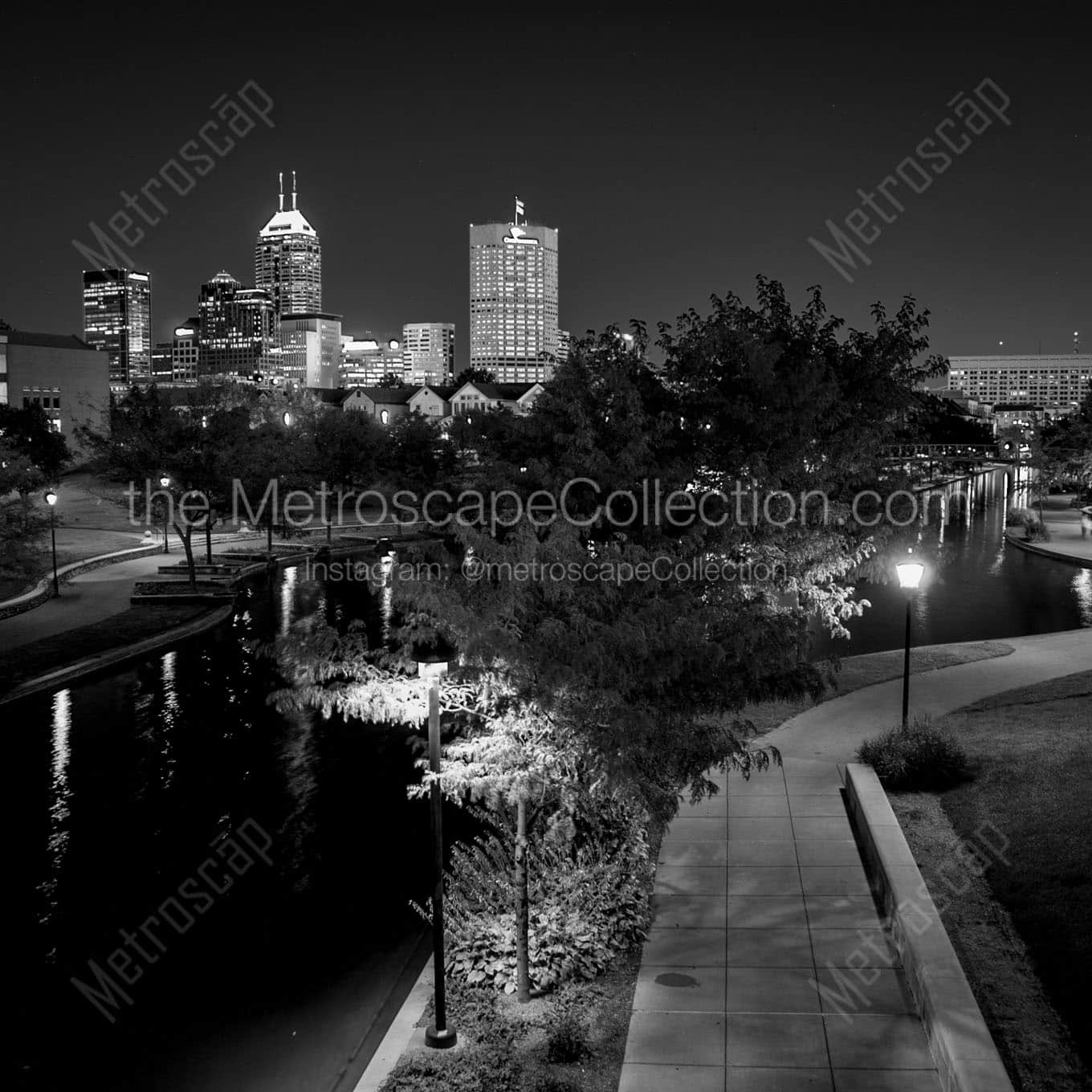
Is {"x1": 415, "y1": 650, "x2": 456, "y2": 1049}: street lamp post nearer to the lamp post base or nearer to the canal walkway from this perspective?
the lamp post base

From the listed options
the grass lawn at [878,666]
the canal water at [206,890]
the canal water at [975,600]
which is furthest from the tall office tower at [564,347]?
the canal water at [975,600]

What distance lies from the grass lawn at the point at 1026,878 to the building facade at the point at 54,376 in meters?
101

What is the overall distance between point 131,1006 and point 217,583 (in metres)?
25.4

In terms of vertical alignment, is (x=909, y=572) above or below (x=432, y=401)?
below

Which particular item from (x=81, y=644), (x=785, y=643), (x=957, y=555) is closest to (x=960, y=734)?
(x=785, y=643)

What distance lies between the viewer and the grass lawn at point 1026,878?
7.74 m

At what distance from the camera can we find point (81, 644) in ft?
78.2

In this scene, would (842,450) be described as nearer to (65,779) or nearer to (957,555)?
(65,779)

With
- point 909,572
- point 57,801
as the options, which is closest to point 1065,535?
point 909,572

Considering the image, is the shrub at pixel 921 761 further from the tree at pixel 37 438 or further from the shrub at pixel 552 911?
the tree at pixel 37 438

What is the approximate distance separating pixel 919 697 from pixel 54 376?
106771mm

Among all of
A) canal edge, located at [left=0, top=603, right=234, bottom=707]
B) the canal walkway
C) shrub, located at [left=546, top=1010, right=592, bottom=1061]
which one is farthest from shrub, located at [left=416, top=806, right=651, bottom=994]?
canal edge, located at [left=0, top=603, right=234, bottom=707]

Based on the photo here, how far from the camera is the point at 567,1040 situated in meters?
7.96

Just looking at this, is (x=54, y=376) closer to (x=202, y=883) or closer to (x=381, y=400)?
(x=381, y=400)
